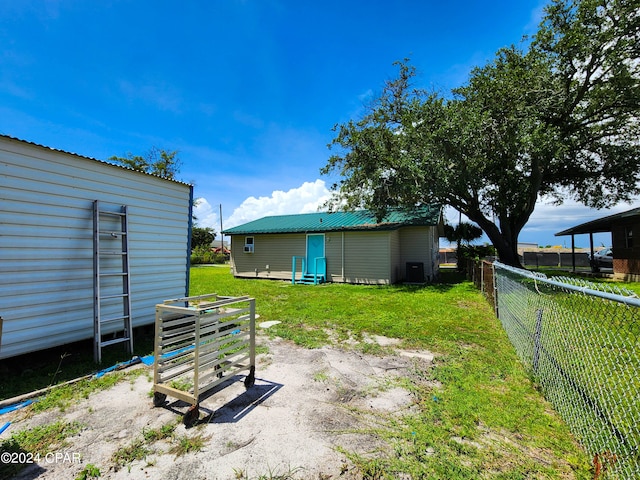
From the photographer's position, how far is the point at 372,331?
551cm

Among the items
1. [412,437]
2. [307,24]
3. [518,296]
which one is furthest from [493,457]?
[307,24]

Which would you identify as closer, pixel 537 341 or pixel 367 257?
pixel 537 341

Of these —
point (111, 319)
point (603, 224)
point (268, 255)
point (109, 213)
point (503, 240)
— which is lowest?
point (111, 319)

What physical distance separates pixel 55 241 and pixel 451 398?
547 centimetres

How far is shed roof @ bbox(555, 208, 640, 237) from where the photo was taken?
Result: 1263cm

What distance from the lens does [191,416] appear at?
2559 mm

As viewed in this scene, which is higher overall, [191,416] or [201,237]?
[201,237]

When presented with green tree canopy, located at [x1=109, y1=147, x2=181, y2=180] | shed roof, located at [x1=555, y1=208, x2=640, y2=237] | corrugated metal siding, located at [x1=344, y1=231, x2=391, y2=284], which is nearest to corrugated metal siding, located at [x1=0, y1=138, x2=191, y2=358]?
corrugated metal siding, located at [x1=344, y1=231, x2=391, y2=284]

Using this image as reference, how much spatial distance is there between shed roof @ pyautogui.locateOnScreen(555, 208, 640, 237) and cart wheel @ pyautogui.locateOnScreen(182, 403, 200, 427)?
1765cm

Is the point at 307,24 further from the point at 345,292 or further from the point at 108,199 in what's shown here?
the point at 345,292

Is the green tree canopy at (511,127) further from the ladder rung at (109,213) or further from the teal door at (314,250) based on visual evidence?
the ladder rung at (109,213)

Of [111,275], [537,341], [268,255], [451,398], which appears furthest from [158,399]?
[268,255]

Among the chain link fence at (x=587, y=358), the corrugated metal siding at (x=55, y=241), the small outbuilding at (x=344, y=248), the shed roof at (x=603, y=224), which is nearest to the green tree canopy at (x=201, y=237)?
the small outbuilding at (x=344, y=248)

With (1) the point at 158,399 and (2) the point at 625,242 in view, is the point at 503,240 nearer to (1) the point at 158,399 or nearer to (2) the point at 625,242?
(2) the point at 625,242
